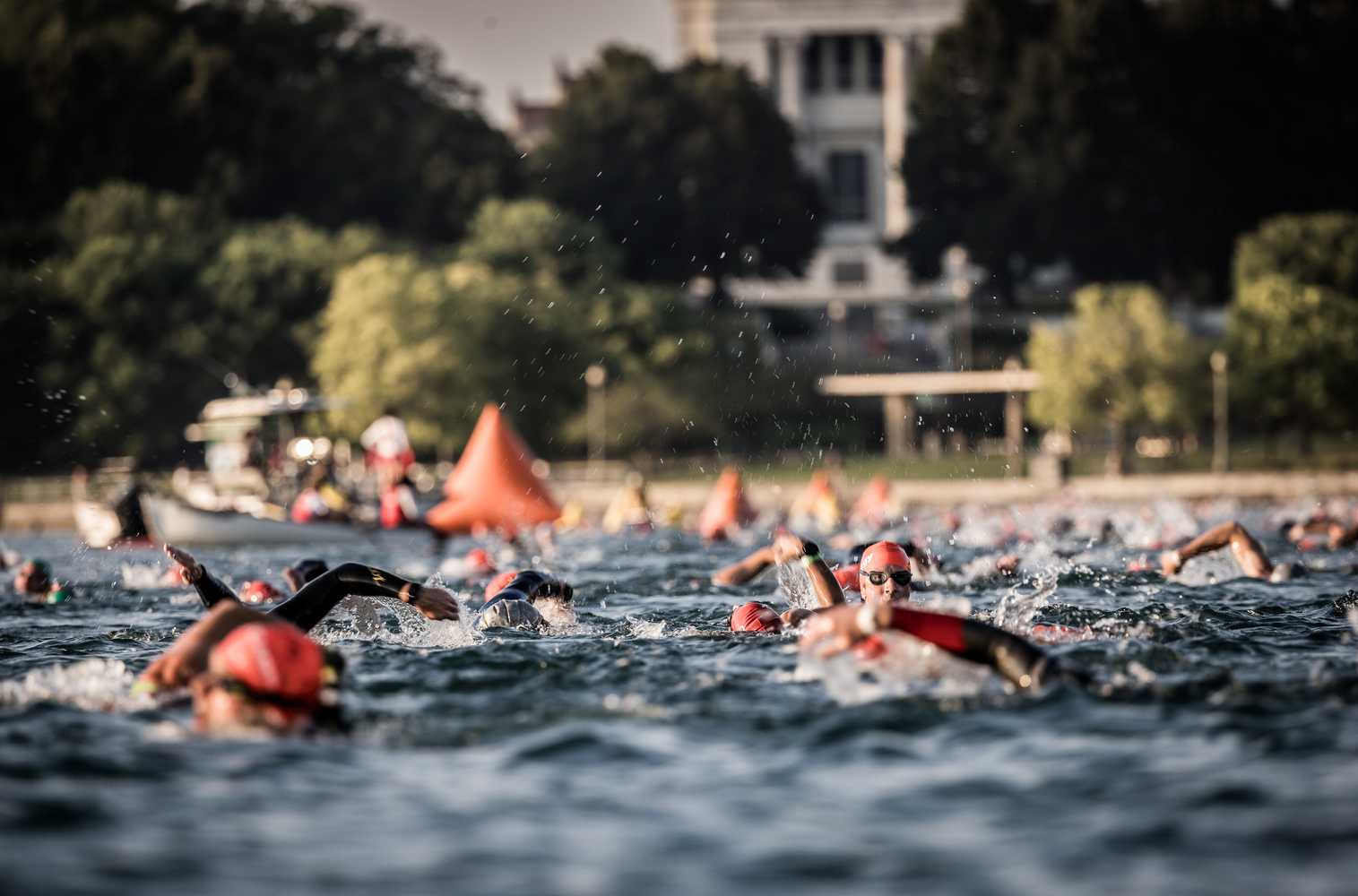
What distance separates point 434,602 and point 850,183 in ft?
287

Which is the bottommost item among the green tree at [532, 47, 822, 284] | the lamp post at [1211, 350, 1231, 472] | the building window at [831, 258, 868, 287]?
the lamp post at [1211, 350, 1231, 472]

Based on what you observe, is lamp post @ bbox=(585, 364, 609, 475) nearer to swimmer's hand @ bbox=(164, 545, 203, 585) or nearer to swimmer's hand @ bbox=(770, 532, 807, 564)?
swimmer's hand @ bbox=(770, 532, 807, 564)

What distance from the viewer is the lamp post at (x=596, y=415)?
61.2 m

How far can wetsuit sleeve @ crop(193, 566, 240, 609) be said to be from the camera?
13.6 meters

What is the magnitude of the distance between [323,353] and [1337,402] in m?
29.9

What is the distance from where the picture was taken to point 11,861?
26.9 ft

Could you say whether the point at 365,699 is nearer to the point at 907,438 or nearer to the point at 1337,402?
the point at 1337,402

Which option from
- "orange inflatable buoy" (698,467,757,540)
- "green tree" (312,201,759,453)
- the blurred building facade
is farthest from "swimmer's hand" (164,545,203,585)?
the blurred building facade

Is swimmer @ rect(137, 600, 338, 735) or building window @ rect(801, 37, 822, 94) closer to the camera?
swimmer @ rect(137, 600, 338, 735)

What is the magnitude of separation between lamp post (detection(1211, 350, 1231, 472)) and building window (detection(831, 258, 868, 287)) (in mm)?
35100

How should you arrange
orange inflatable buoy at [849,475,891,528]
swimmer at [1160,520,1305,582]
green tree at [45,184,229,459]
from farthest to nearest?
green tree at [45,184,229,459], orange inflatable buoy at [849,475,891,528], swimmer at [1160,520,1305,582]

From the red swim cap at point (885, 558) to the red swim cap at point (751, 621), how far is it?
1.04 metres

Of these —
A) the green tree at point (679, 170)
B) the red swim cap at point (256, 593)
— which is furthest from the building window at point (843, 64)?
the red swim cap at point (256, 593)

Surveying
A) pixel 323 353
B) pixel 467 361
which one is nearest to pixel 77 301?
pixel 323 353
